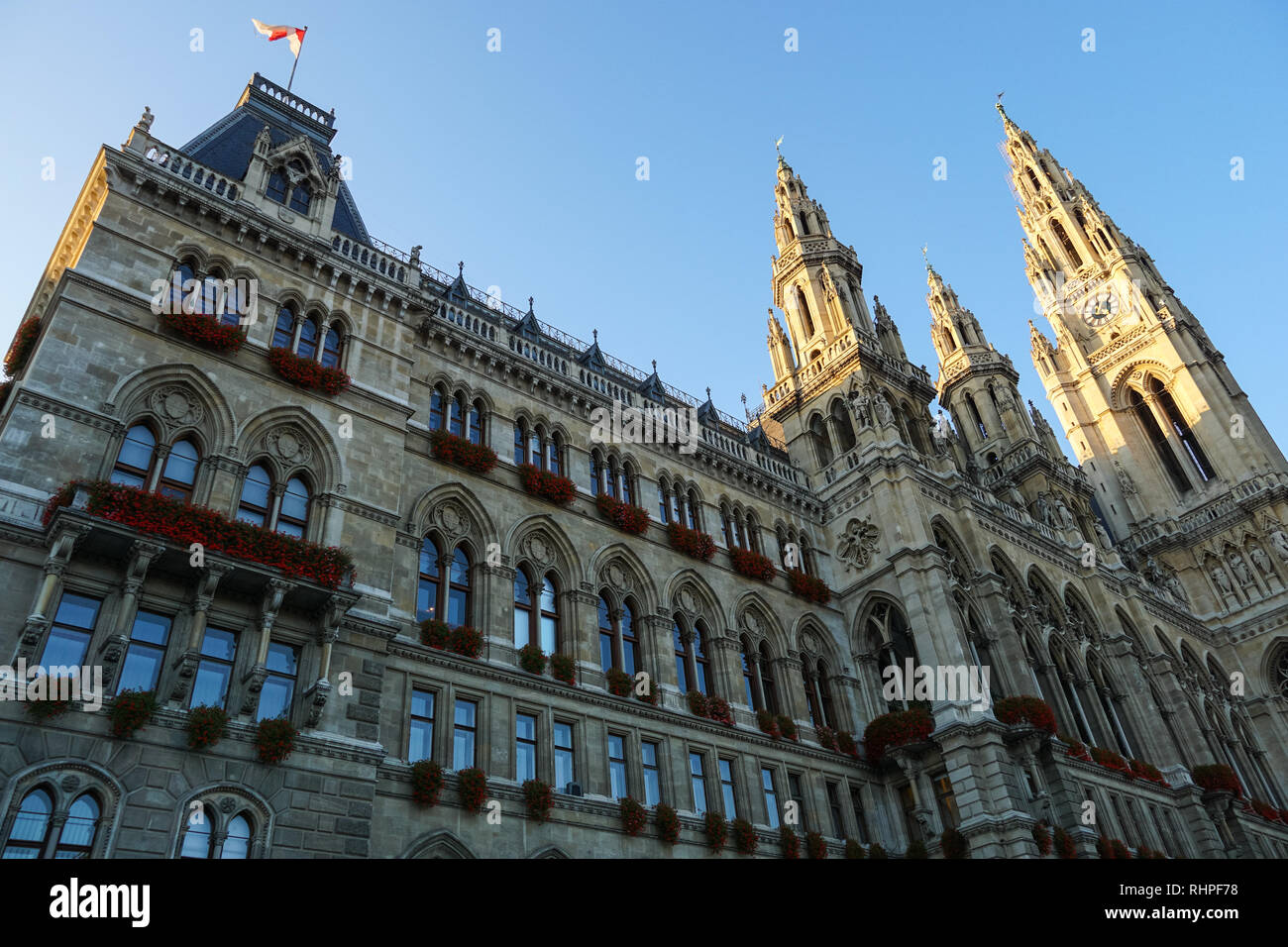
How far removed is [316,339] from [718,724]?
14587 mm

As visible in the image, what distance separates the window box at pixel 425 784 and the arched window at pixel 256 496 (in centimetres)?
607

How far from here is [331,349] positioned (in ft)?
76.8

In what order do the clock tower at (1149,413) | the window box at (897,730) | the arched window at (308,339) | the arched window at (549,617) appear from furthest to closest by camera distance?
1. the clock tower at (1149,413)
2. the window box at (897,730)
3. the arched window at (549,617)
4. the arched window at (308,339)

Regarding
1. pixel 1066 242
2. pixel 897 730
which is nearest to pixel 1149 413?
pixel 1066 242

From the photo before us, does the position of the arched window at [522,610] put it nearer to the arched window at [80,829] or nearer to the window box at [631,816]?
the window box at [631,816]

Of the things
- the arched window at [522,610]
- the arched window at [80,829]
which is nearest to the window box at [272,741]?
the arched window at [80,829]

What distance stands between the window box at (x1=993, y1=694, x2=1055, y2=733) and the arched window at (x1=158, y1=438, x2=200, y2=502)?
2302 centimetres

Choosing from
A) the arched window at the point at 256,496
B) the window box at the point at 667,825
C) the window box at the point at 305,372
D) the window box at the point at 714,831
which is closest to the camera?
the arched window at the point at 256,496

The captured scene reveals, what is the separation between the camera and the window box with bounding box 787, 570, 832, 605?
31469 millimetres

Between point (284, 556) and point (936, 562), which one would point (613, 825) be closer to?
point (284, 556)

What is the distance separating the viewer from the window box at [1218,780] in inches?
1357

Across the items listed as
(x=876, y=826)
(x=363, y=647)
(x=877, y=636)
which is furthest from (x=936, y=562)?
(x=363, y=647)

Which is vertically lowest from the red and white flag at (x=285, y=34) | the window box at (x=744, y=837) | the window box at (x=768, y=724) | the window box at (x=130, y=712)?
the window box at (x=744, y=837)

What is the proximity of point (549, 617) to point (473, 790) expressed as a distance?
6.05m
